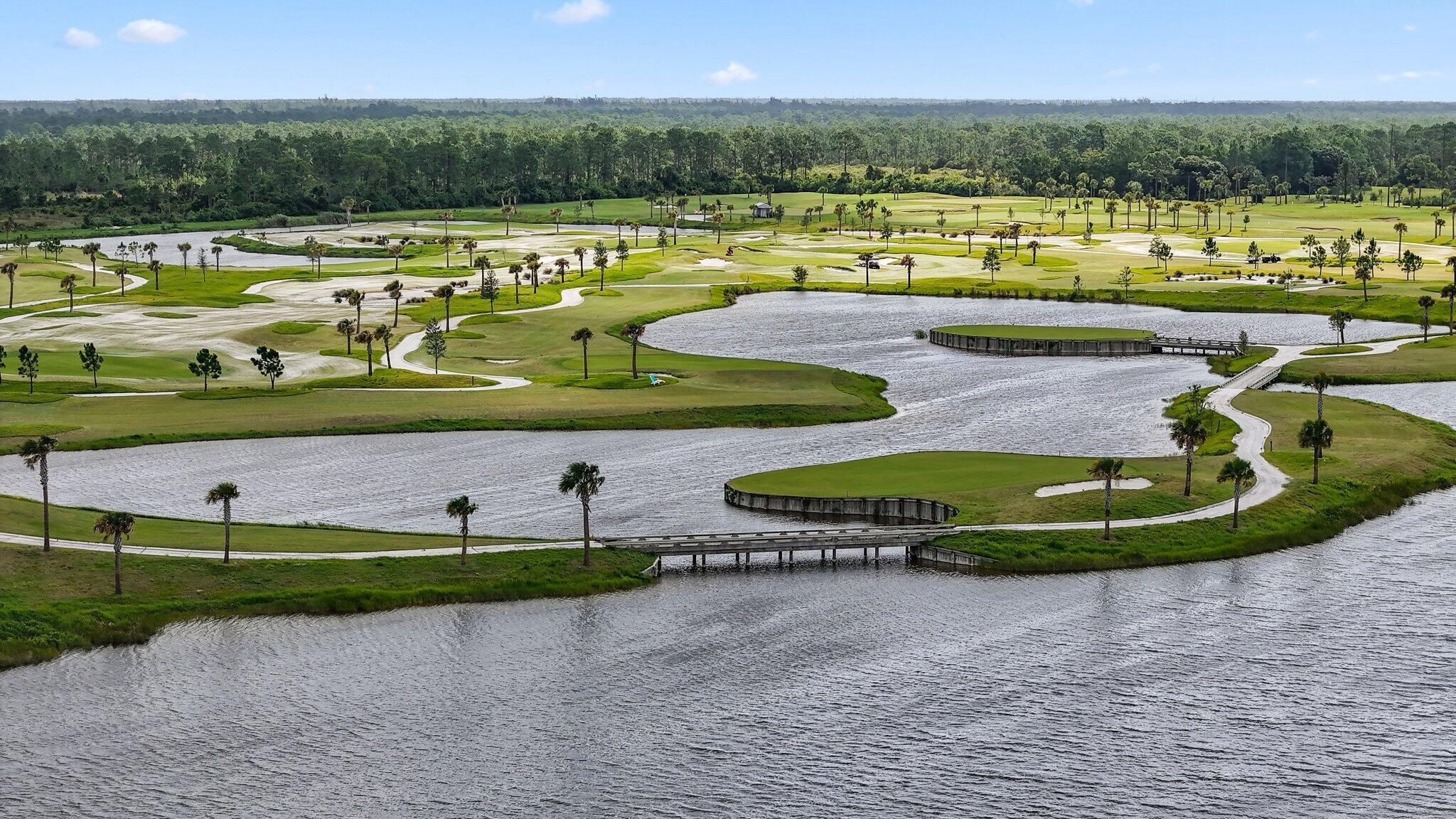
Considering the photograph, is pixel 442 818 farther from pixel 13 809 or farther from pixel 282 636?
pixel 282 636

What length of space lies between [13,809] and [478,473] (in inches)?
1911

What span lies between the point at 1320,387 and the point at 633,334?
55.9m

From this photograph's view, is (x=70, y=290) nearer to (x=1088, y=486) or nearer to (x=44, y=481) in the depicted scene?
(x=44, y=481)

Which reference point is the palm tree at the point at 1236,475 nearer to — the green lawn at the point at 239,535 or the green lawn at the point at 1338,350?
the green lawn at the point at 239,535

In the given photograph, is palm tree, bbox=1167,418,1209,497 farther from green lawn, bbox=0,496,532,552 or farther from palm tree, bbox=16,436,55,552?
palm tree, bbox=16,436,55,552

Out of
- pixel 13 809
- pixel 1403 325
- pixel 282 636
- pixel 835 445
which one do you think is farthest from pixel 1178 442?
pixel 1403 325

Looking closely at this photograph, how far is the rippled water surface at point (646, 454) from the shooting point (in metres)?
89.9

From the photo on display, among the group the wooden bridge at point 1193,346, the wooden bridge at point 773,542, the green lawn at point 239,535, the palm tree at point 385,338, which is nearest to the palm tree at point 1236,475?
the wooden bridge at point 773,542

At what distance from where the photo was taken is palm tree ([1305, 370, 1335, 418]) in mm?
104125

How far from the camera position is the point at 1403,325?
16612 cm

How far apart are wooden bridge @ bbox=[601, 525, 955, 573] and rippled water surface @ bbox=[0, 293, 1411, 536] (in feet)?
12.4

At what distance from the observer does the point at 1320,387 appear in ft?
341

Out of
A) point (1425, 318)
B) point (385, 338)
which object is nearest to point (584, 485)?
point (385, 338)

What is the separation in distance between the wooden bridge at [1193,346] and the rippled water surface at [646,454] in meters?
2.75
